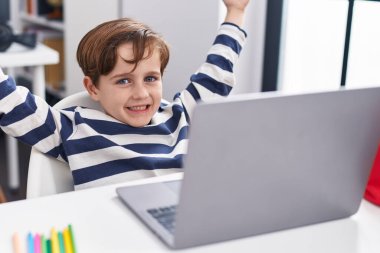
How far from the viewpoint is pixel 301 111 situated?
0.75m

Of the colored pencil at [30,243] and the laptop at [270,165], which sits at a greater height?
the laptop at [270,165]

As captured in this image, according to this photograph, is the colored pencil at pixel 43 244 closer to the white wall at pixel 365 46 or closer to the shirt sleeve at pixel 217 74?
the shirt sleeve at pixel 217 74

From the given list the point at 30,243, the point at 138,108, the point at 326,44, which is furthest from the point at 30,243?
the point at 326,44

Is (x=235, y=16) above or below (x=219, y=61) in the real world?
above

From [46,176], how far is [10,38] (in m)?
1.17

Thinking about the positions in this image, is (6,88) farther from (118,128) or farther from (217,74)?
(217,74)

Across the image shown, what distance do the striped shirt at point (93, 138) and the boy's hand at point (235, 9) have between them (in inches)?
10.4

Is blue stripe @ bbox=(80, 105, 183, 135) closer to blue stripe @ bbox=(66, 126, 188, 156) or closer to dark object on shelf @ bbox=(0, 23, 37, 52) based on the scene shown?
blue stripe @ bbox=(66, 126, 188, 156)

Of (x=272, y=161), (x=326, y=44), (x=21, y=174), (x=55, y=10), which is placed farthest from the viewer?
(x=55, y=10)

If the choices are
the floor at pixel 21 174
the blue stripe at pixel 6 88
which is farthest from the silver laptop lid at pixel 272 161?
the floor at pixel 21 174

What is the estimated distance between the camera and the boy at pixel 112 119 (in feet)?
3.92

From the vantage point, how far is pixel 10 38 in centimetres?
220

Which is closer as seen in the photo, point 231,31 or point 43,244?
point 43,244

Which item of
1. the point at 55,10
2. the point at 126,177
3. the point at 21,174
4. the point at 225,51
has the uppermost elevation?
the point at 225,51
